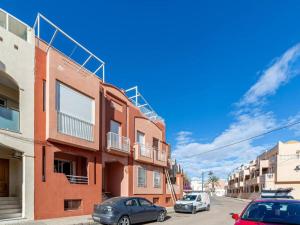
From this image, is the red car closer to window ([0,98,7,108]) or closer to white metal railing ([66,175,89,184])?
white metal railing ([66,175,89,184])

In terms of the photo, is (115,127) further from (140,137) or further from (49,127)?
(49,127)

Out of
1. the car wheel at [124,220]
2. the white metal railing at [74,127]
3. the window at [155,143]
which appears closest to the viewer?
the car wheel at [124,220]

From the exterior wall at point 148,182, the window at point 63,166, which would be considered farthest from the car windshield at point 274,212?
the exterior wall at point 148,182

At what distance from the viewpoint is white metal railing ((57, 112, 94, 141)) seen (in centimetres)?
1830

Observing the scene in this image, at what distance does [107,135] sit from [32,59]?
803 centimetres

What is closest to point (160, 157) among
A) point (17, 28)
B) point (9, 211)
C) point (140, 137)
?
point (140, 137)

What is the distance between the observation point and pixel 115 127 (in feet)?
84.6

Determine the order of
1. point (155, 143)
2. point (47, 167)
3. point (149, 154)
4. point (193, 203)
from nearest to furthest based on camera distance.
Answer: point (47, 167), point (193, 203), point (149, 154), point (155, 143)

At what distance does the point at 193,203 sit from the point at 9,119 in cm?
1598

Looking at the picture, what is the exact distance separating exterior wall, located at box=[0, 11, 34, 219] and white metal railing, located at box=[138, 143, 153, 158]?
1220 cm

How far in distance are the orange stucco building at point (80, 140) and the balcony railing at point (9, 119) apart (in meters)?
1.13

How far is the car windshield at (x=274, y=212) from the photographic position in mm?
7539

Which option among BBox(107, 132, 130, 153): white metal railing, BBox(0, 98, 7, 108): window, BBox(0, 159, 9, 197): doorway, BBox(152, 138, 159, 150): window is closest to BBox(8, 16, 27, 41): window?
BBox(0, 98, 7, 108): window

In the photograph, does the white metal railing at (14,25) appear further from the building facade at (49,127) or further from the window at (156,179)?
the window at (156,179)
